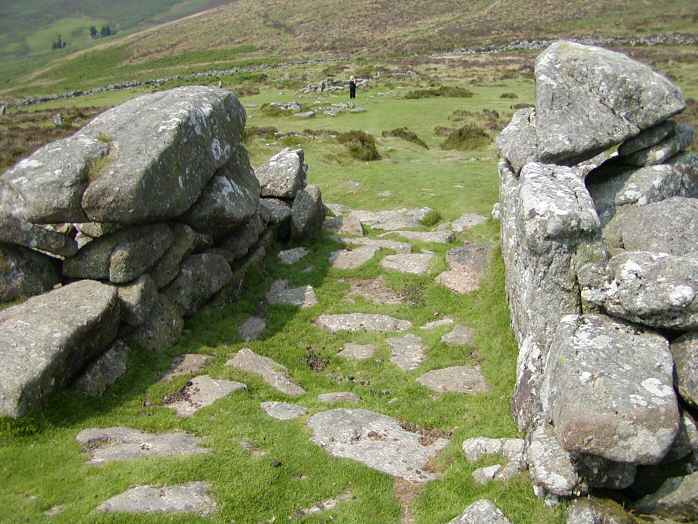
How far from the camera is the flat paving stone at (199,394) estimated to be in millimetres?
13297

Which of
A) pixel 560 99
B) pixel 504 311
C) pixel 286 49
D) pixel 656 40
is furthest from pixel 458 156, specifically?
pixel 286 49

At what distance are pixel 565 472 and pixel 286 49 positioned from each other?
528 ft

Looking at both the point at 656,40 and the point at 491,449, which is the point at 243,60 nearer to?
the point at 656,40

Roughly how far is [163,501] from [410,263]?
44.9 ft

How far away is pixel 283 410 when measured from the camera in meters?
13.0

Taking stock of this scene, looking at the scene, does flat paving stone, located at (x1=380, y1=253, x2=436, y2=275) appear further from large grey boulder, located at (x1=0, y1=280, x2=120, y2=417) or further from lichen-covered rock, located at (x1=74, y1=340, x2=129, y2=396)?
large grey boulder, located at (x1=0, y1=280, x2=120, y2=417)

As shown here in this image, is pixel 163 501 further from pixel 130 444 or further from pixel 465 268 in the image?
pixel 465 268

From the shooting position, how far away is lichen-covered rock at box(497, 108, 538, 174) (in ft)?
59.9

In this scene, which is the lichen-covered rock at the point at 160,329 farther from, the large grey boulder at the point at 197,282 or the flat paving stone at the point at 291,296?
the flat paving stone at the point at 291,296

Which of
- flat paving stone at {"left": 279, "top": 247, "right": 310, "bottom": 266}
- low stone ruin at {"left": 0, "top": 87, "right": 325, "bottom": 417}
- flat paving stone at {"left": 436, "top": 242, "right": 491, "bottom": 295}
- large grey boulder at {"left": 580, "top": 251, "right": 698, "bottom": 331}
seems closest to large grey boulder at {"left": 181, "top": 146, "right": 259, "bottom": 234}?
low stone ruin at {"left": 0, "top": 87, "right": 325, "bottom": 417}

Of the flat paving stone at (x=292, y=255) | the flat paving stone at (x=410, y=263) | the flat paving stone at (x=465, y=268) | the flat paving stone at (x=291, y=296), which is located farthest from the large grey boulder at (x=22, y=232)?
the flat paving stone at (x=465, y=268)

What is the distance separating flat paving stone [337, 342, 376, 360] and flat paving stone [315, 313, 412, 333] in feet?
3.06

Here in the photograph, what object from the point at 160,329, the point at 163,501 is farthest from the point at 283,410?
the point at 160,329

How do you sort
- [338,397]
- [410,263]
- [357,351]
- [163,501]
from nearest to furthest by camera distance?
[163,501] < [338,397] < [357,351] < [410,263]
